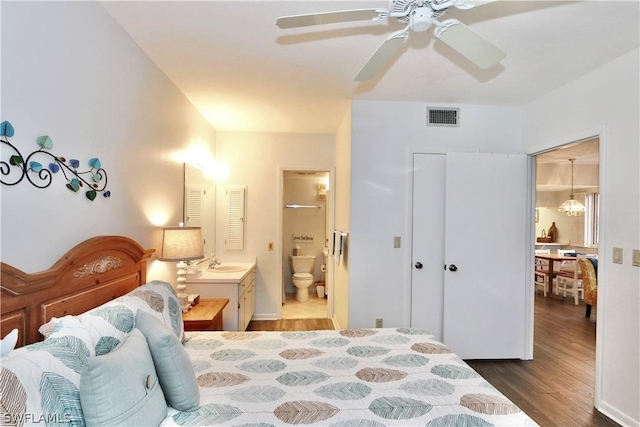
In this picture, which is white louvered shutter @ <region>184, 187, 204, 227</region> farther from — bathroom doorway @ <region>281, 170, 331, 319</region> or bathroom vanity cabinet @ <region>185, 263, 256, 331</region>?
bathroom doorway @ <region>281, 170, 331, 319</region>

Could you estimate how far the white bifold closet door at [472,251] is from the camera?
3.17 metres

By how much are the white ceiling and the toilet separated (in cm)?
300

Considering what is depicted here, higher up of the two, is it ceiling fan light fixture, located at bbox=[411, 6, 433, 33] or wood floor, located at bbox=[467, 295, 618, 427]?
ceiling fan light fixture, located at bbox=[411, 6, 433, 33]

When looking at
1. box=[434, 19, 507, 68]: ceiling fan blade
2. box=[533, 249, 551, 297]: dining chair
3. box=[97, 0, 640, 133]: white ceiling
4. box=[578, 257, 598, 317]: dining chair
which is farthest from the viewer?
box=[533, 249, 551, 297]: dining chair

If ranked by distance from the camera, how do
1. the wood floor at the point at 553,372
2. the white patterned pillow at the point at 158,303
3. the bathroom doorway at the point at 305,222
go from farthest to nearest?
1. the bathroom doorway at the point at 305,222
2. the wood floor at the point at 553,372
3. the white patterned pillow at the point at 158,303

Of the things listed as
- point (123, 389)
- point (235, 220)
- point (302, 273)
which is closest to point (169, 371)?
point (123, 389)

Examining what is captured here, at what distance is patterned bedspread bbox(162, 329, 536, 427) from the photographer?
4.18 ft

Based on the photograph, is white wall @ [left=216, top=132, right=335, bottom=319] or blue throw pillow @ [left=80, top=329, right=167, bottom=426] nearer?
blue throw pillow @ [left=80, top=329, right=167, bottom=426]

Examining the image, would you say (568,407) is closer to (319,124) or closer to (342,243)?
(342,243)

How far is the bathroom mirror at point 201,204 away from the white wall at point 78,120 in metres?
0.68

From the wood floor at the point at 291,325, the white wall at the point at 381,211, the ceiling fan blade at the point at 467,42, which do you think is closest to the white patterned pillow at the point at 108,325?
the ceiling fan blade at the point at 467,42

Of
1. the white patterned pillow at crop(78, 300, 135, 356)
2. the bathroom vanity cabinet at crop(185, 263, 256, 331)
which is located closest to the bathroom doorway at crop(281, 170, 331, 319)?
the bathroom vanity cabinet at crop(185, 263, 256, 331)

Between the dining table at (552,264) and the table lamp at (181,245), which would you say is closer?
the table lamp at (181,245)

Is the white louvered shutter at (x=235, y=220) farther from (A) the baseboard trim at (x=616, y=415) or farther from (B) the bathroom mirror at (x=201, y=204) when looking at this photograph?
(A) the baseboard trim at (x=616, y=415)
